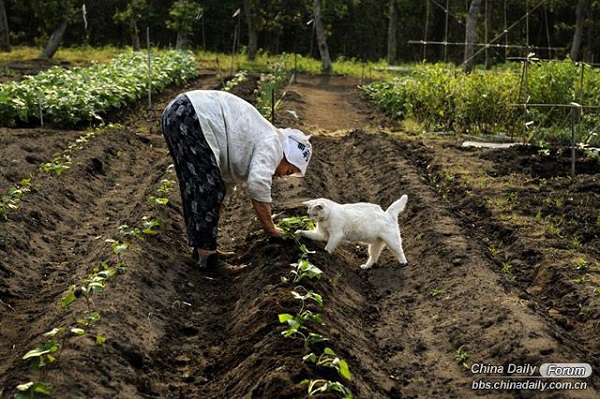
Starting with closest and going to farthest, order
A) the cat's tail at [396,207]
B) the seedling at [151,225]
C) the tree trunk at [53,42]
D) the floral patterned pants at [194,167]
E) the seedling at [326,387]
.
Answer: the seedling at [326,387] < the floral patterned pants at [194,167] < the cat's tail at [396,207] < the seedling at [151,225] < the tree trunk at [53,42]

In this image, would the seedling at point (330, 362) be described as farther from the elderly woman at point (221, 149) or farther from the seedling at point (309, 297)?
the elderly woman at point (221, 149)

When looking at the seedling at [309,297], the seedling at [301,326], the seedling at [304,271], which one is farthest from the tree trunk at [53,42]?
the seedling at [301,326]

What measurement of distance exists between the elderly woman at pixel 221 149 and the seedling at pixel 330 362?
7.52ft

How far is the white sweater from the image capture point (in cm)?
670

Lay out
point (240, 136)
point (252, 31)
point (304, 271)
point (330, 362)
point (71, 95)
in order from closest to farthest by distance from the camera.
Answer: point (330, 362)
point (304, 271)
point (240, 136)
point (71, 95)
point (252, 31)

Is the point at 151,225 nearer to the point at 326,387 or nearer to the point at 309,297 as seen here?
the point at 309,297

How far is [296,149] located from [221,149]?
2.09 feet

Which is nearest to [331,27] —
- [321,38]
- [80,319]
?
[321,38]

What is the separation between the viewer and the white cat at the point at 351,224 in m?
6.99

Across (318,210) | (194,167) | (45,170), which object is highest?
(194,167)

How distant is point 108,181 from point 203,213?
4347 millimetres

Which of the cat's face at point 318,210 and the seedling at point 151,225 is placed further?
the seedling at point 151,225

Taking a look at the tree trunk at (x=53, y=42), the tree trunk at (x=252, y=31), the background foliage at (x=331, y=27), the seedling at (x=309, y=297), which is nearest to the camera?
the seedling at (x=309, y=297)

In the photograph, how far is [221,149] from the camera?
6.93 metres
